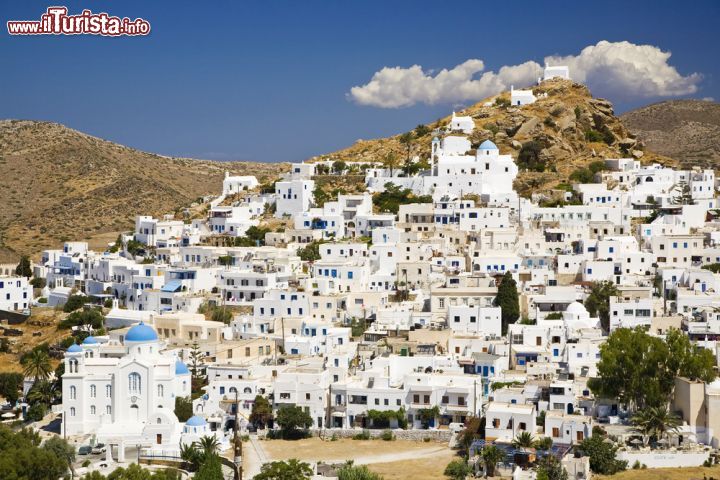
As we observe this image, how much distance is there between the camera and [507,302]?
44281 millimetres

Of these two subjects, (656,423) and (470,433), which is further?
(470,433)

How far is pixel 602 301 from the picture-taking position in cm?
4438

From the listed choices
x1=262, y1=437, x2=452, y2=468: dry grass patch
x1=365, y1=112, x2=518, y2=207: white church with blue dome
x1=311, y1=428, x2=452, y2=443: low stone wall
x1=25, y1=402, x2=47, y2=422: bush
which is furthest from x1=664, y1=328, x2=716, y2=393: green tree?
x1=365, y1=112, x2=518, y2=207: white church with blue dome

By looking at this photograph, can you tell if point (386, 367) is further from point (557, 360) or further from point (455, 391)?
point (557, 360)

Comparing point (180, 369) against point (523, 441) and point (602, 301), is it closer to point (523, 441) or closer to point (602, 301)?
point (523, 441)

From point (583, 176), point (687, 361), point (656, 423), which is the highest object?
point (583, 176)

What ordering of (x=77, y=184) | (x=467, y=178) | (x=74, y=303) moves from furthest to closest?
(x=77, y=184) < (x=467, y=178) < (x=74, y=303)

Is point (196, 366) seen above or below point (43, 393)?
above

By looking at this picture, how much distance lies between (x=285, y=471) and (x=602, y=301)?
61.5 feet

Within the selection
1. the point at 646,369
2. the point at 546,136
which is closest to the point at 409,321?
the point at 646,369


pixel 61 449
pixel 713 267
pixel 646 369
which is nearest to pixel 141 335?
pixel 61 449

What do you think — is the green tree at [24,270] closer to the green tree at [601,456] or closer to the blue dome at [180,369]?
the blue dome at [180,369]

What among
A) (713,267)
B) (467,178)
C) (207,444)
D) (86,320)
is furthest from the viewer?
(467,178)

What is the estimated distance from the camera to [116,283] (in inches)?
2090
